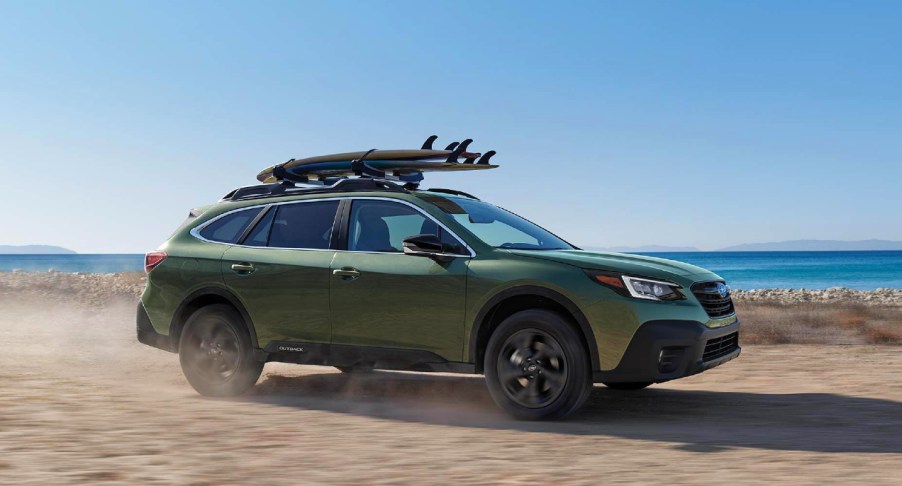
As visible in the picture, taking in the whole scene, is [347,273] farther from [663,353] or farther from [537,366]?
[663,353]

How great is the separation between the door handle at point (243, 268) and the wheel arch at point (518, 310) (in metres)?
2.36

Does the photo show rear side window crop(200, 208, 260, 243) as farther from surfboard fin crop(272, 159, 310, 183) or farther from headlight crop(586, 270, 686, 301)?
headlight crop(586, 270, 686, 301)

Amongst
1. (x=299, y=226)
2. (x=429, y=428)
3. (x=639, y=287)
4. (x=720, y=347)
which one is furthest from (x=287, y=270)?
(x=720, y=347)

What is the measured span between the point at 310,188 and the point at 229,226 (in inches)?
38.3

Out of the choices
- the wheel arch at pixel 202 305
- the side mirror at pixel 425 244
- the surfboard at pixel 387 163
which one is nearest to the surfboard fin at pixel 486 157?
the surfboard at pixel 387 163

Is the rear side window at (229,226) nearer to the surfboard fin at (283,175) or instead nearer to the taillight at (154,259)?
the surfboard fin at (283,175)

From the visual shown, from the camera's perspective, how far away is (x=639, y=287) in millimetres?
6898

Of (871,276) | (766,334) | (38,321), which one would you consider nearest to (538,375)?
(766,334)

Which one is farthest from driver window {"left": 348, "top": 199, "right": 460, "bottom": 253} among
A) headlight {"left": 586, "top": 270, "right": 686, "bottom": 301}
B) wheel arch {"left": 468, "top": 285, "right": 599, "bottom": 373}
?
headlight {"left": 586, "top": 270, "right": 686, "bottom": 301}

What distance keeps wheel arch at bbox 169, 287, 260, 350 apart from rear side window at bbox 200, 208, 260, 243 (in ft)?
1.71

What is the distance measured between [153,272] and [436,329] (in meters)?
3.32

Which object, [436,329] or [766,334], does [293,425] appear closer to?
[436,329]

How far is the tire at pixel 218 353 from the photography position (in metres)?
8.58

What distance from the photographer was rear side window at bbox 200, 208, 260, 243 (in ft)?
29.0
